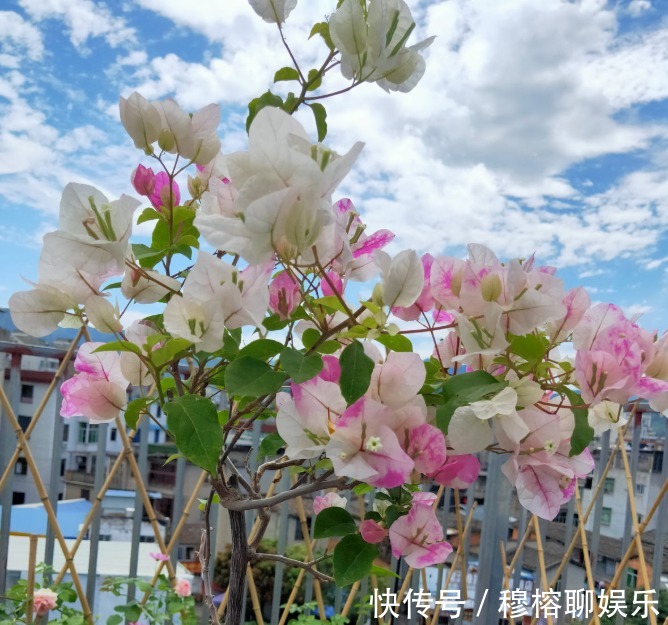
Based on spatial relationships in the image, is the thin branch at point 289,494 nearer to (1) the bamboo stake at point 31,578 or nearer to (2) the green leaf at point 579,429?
(2) the green leaf at point 579,429

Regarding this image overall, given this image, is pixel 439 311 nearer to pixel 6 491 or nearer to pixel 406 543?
pixel 406 543

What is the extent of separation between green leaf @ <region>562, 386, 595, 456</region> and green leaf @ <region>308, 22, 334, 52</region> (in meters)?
0.32

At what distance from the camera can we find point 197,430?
1.32 ft

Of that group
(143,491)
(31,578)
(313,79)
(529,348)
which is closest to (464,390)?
(529,348)

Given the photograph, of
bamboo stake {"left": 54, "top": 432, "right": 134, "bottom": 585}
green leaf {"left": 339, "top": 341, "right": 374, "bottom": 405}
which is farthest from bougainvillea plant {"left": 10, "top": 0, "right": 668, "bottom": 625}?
bamboo stake {"left": 54, "top": 432, "right": 134, "bottom": 585}

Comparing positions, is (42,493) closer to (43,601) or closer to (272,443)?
(43,601)

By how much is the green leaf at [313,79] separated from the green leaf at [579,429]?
30cm

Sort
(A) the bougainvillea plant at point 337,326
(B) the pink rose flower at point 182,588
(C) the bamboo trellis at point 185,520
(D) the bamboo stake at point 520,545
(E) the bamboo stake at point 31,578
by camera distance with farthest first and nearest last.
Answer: (D) the bamboo stake at point 520,545 < (B) the pink rose flower at point 182,588 < (C) the bamboo trellis at point 185,520 < (E) the bamboo stake at point 31,578 < (A) the bougainvillea plant at point 337,326

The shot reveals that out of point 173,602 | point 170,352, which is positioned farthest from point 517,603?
point 170,352

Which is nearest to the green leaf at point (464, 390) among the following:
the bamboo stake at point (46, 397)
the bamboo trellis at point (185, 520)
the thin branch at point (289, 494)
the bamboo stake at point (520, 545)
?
the thin branch at point (289, 494)

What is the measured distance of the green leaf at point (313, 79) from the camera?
0.52m

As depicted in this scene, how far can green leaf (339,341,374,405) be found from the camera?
38cm

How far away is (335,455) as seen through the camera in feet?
1.26

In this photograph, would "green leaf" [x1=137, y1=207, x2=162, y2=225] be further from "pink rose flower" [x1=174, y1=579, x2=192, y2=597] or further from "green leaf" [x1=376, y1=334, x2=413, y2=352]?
"pink rose flower" [x1=174, y1=579, x2=192, y2=597]
